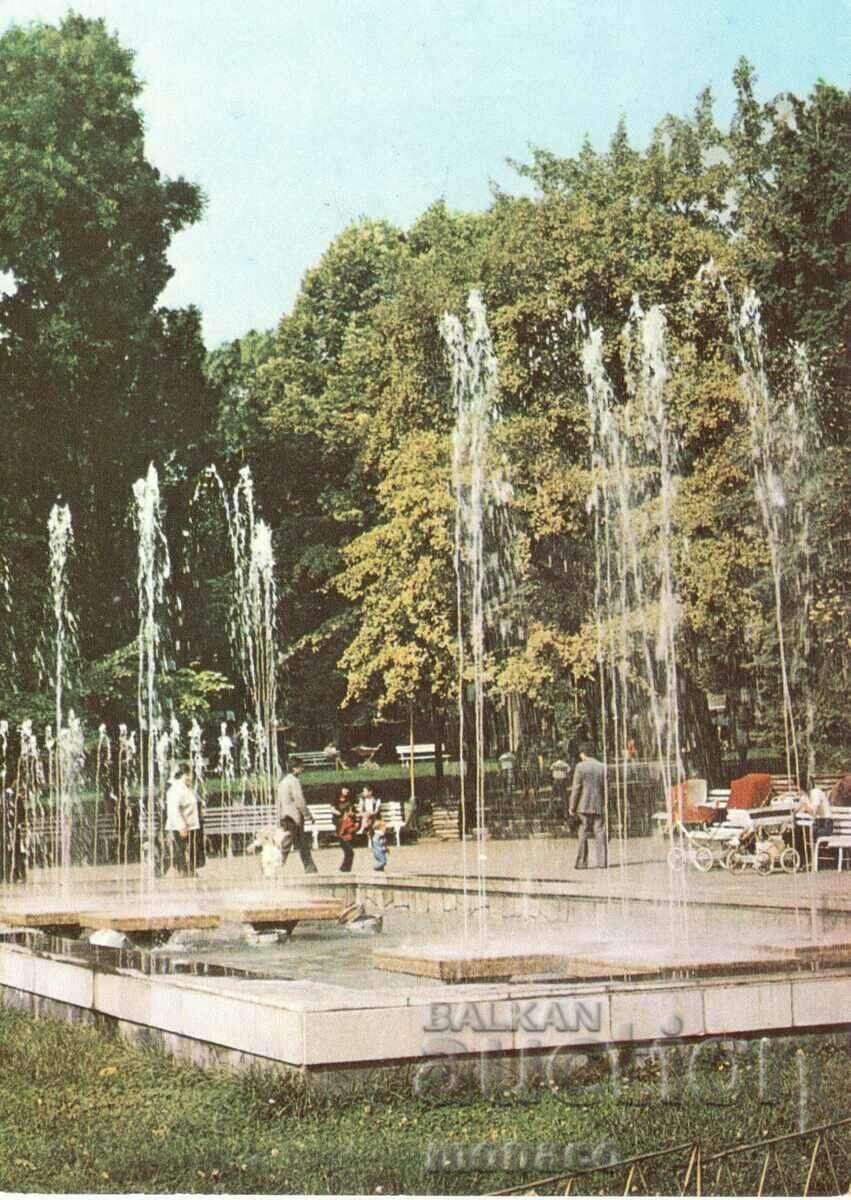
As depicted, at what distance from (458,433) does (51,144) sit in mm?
7997

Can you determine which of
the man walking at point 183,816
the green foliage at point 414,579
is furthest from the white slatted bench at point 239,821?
the man walking at point 183,816

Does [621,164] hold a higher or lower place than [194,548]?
higher

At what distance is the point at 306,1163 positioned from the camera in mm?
6715

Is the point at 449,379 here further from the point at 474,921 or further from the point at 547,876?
the point at 474,921

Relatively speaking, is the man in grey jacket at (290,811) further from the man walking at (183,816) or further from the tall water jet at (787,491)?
the tall water jet at (787,491)

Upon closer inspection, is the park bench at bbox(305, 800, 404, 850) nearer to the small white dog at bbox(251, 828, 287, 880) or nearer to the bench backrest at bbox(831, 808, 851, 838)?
the small white dog at bbox(251, 828, 287, 880)

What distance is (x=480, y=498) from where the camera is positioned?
26.2 metres

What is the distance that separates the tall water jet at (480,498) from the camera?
84.2 feet

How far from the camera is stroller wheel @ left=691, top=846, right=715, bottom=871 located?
19.0 metres

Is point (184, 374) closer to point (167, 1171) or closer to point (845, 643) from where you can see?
point (845, 643)

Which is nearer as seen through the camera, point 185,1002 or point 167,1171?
point 167,1171

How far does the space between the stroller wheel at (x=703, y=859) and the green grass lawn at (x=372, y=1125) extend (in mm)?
11352

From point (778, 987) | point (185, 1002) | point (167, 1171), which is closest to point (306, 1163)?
point (167, 1171)

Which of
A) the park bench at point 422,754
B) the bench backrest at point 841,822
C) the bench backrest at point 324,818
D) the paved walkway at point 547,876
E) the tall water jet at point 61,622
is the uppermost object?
the tall water jet at point 61,622
